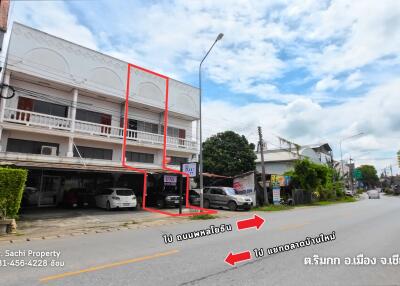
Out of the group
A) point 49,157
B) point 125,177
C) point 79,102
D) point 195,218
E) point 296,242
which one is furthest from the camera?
point 125,177

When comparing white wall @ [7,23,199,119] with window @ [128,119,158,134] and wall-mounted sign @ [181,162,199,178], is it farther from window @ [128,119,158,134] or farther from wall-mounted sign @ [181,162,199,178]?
wall-mounted sign @ [181,162,199,178]

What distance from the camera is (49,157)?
16.6 m

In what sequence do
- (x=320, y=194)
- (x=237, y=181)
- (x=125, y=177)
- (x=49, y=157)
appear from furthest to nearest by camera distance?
1. (x=320, y=194)
2. (x=237, y=181)
3. (x=125, y=177)
4. (x=49, y=157)

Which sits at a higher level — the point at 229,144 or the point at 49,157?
the point at 229,144

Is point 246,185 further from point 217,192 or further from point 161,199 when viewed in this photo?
point 161,199

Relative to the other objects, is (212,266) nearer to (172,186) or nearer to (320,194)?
(172,186)

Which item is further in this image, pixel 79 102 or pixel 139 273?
pixel 79 102

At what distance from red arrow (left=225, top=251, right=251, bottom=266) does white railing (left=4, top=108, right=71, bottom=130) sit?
1541 centimetres

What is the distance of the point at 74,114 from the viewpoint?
742 inches

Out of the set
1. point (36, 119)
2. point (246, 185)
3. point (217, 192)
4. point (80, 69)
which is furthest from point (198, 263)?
point (246, 185)

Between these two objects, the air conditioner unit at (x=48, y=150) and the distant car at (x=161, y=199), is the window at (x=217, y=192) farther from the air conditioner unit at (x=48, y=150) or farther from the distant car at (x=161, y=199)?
the air conditioner unit at (x=48, y=150)

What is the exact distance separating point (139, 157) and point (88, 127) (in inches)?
192

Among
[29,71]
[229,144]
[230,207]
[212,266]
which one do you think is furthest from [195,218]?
[229,144]

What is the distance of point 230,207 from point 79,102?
13.2m
